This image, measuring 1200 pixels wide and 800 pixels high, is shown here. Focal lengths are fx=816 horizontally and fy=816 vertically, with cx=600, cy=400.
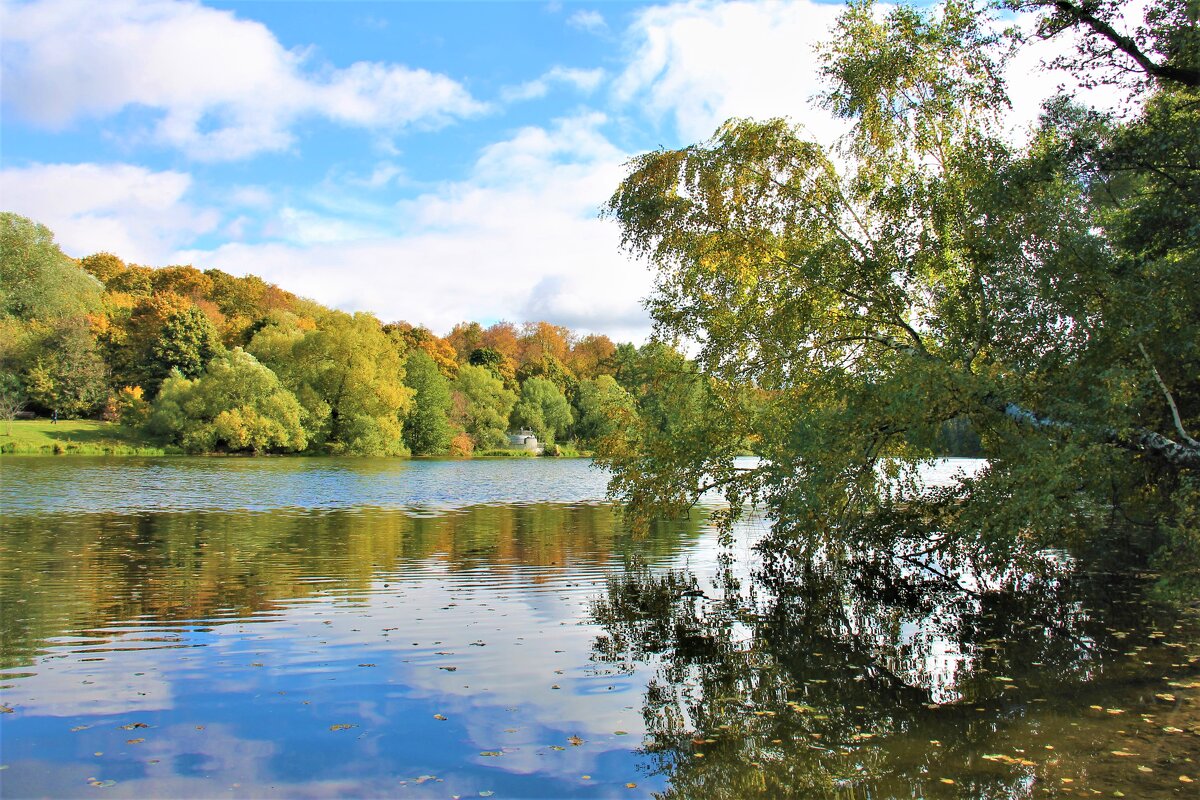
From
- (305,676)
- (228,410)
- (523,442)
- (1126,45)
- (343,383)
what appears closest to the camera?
(305,676)

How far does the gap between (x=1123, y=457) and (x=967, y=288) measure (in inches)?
146

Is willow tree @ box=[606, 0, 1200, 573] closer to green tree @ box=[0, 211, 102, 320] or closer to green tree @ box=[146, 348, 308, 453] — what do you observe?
green tree @ box=[146, 348, 308, 453]

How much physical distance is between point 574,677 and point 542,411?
8068 centimetres

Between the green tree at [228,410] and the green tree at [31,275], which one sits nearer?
the green tree at [228,410]

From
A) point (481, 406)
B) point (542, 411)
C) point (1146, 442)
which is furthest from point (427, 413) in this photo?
point (1146, 442)

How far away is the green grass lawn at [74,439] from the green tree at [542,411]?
1422 inches

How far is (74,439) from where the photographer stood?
59.7 m

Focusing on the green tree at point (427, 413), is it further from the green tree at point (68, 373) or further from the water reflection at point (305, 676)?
the water reflection at point (305, 676)

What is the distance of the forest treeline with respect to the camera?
62.7 meters

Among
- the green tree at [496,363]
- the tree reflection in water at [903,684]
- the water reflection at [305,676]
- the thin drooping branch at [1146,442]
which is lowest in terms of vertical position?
the tree reflection in water at [903,684]

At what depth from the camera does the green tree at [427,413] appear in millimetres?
76500

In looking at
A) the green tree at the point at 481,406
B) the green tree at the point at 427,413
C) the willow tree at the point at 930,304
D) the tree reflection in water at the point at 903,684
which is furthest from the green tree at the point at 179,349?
the tree reflection in water at the point at 903,684

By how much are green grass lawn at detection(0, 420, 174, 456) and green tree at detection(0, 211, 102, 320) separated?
11.3 meters

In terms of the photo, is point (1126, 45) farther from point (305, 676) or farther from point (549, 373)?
point (549, 373)
